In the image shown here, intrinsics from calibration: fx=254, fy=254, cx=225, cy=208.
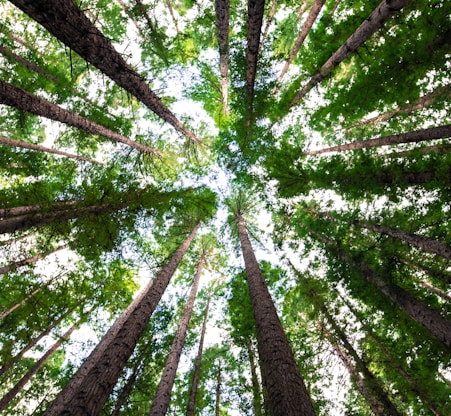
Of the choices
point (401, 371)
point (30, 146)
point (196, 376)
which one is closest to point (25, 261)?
point (30, 146)

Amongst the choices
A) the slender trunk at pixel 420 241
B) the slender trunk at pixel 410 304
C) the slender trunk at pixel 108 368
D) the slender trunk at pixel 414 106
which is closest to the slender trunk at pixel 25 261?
the slender trunk at pixel 108 368

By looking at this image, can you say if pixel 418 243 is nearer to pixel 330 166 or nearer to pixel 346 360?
pixel 330 166

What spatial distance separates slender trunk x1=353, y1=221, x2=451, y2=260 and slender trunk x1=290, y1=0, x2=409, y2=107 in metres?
5.75

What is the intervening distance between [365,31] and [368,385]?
9.76 m

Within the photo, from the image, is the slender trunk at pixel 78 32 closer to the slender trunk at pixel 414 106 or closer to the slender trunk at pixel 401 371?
the slender trunk at pixel 414 106

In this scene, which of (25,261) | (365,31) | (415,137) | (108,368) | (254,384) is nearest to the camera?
(108,368)

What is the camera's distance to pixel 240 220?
14117 millimetres

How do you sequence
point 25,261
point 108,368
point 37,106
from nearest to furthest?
1. point 108,368
2. point 37,106
3. point 25,261

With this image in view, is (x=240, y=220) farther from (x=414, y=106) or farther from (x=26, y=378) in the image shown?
(x=26, y=378)

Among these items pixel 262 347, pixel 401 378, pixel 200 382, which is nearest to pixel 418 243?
pixel 401 378

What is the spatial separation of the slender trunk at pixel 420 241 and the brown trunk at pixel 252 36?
6872mm

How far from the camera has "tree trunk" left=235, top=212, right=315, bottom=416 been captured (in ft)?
10.1

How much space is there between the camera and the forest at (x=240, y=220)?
6410 millimetres

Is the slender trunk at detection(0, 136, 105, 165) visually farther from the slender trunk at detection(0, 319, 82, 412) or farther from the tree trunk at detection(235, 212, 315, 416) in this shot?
the tree trunk at detection(235, 212, 315, 416)
